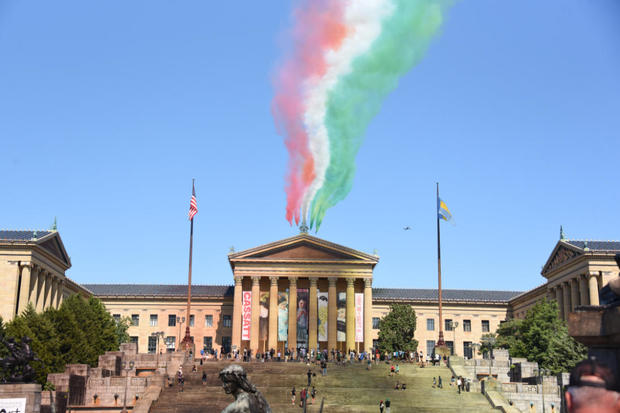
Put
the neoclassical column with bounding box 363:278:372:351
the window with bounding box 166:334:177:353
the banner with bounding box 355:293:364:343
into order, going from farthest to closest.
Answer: the window with bounding box 166:334:177:353
the neoclassical column with bounding box 363:278:372:351
the banner with bounding box 355:293:364:343

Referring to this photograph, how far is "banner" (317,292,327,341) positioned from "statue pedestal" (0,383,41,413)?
5810 cm

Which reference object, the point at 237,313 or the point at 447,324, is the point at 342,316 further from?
the point at 447,324

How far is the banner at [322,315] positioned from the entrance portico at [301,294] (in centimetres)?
13

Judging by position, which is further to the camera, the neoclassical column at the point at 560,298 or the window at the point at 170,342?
the window at the point at 170,342

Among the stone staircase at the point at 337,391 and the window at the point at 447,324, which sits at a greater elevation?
the window at the point at 447,324

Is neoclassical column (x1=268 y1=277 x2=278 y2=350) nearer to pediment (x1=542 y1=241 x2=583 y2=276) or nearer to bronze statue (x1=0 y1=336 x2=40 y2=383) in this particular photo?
pediment (x1=542 y1=241 x2=583 y2=276)

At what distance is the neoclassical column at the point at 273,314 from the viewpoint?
98.1 meters

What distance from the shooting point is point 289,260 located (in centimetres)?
9988

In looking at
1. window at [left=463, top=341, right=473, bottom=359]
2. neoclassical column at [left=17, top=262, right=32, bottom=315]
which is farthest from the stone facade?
window at [left=463, top=341, right=473, bottom=359]

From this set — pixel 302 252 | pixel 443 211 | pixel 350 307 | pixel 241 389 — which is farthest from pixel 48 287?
pixel 241 389

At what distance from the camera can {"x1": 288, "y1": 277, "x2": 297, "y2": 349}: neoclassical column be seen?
97.9 metres

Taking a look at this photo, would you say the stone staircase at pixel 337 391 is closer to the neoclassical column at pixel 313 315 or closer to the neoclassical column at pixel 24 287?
the neoclassical column at pixel 313 315

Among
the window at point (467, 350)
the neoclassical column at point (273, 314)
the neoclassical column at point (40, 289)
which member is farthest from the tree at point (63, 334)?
the window at point (467, 350)

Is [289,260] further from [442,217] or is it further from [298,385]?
[298,385]
